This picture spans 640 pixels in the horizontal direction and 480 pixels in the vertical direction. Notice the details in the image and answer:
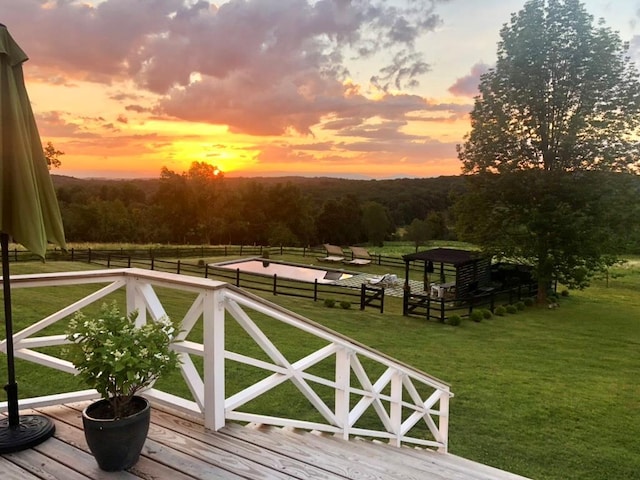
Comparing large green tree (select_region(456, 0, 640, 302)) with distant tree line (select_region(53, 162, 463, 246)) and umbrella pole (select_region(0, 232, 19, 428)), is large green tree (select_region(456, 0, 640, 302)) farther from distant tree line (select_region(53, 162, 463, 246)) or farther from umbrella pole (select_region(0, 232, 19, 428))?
distant tree line (select_region(53, 162, 463, 246))

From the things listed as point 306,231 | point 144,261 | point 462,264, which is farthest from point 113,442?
point 306,231

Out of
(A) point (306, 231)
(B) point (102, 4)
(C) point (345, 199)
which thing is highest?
(B) point (102, 4)

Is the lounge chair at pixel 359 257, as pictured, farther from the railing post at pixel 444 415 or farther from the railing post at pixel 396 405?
the railing post at pixel 396 405

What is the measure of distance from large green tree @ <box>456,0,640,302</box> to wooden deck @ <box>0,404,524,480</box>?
15.9m

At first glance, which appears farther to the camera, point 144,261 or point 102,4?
point 144,261

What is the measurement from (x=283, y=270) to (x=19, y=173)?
2208 cm

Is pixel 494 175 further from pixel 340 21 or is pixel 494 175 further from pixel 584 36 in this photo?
pixel 340 21

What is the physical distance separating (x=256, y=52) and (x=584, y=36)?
1211 cm

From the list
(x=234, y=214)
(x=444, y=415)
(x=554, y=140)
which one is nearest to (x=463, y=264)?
(x=554, y=140)

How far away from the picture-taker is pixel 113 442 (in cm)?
235

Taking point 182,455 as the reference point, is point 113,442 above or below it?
above

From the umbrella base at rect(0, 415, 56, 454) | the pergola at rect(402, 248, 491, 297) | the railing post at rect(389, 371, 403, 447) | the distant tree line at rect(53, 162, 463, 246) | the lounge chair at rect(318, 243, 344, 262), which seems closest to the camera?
the umbrella base at rect(0, 415, 56, 454)

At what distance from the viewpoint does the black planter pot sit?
2340 mm

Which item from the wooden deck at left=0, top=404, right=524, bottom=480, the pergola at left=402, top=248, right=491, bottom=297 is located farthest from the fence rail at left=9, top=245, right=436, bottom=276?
the wooden deck at left=0, top=404, right=524, bottom=480
